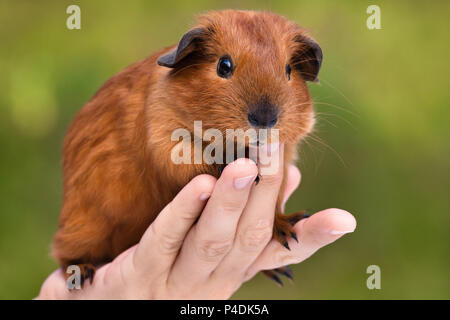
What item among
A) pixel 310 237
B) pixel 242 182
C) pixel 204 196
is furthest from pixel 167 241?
pixel 310 237

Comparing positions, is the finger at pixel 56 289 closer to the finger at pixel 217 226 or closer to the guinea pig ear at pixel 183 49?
the finger at pixel 217 226

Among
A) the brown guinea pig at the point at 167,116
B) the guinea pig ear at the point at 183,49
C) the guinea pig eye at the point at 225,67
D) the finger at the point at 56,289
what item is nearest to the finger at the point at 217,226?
the brown guinea pig at the point at 167,116

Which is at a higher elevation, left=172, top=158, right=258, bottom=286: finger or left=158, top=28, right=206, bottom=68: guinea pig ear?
left=158, top=28, right=206, bottom=68: guinea pig ear

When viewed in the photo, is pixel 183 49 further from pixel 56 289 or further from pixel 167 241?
pixel 56 289

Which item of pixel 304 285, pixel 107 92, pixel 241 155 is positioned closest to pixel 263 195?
pixel 241 155

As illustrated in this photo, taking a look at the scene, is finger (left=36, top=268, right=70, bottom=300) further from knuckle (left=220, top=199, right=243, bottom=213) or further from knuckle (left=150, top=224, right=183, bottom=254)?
knuckle (left=220, top=199, right=243, bottom=213)

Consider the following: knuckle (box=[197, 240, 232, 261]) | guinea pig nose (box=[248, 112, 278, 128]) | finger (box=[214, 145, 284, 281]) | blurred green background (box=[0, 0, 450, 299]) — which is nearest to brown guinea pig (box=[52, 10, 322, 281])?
guinea pig nose (box=[248, 112, 278, 128])
